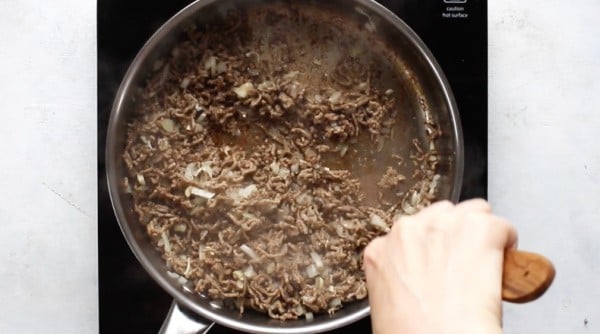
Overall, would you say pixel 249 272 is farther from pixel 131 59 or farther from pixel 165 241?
pixel 131 59

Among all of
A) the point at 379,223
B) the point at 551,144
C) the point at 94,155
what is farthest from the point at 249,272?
the point at 551,144

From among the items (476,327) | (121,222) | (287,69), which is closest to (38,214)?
(121,222)

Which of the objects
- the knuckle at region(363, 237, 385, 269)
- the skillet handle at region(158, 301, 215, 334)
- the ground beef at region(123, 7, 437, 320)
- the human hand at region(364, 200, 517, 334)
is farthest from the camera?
the ground beef at region(123, 7, 437, 320)

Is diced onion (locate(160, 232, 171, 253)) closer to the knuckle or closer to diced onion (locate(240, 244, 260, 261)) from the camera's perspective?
diced onion (locate(240, 244, 260, 261))

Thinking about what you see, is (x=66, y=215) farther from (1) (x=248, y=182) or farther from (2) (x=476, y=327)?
(2) (x=476, y=327)

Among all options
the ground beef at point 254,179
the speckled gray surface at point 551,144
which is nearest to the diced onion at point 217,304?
the ground beef at point 254,179

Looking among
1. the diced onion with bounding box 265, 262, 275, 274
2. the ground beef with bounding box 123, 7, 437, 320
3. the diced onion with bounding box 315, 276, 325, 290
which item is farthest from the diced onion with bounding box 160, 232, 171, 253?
the diced onion with bounding box 315, 276, 325, 290

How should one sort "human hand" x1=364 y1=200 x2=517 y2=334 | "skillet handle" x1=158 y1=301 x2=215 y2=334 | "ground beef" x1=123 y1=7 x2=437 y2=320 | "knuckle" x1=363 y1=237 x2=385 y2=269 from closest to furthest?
"human hand" x1=364 y1=200 x2=517 y2=334, "knuckle" x1=363 y1=237 x2=385 y2=269, "skillet handle" x1=158 y1=301 x2=215 y2=334, "ground beef" x1=123 y1=7 x2=437 y2=320
